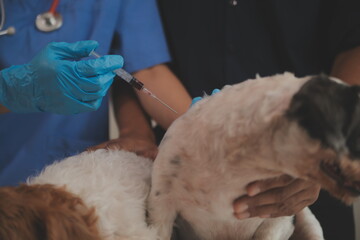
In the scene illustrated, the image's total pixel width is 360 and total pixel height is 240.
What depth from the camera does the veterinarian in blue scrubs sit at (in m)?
1.06

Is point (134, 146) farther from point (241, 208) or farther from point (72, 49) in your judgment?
point (241, 208)

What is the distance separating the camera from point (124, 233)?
719 mm

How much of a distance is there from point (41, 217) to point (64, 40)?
2.08 feet

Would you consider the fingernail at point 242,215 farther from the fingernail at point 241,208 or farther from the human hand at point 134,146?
the human hand at point 134,146

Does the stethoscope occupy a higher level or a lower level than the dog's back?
higher

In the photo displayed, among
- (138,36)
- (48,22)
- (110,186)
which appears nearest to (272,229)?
(110,186)

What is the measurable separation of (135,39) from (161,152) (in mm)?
553

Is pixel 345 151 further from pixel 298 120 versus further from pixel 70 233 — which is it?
pixel 70 233

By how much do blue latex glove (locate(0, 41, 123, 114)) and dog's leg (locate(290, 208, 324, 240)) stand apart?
1.89 feet

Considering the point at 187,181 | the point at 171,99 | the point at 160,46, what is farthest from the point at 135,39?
the point at 187,181

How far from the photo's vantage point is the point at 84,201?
0.71m

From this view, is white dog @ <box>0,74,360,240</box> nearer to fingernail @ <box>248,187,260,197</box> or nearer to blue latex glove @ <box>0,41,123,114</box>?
fingernail @ <box>248,187,260,197</box>

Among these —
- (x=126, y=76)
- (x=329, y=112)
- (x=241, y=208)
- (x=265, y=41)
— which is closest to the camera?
(x=329, y=112)

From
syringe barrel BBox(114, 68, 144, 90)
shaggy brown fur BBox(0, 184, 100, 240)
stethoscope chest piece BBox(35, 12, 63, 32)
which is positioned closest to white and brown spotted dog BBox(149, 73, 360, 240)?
shaggy brown fur BBox(0, 184, 100, 240)
